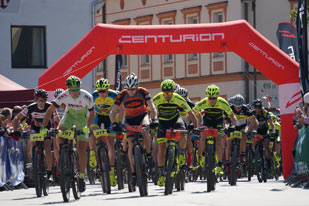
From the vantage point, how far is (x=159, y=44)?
23.1 metres

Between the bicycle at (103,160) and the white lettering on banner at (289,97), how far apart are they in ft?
17.0

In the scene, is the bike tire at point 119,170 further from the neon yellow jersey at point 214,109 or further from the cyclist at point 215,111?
the neon yellow jersey at point 214,109

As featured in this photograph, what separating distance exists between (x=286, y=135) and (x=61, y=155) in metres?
7.57

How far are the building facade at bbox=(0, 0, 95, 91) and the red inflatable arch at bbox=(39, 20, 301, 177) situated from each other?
11.7m

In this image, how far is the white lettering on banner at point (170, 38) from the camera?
2286 cm

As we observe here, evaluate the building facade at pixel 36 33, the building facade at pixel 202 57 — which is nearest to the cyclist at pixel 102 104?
the building facade at pixel 36 33

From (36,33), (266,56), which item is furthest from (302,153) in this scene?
(36,33)

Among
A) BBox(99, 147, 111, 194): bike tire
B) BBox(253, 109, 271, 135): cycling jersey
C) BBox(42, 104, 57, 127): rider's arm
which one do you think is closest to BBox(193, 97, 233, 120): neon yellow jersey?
BBox(99, 147, 111, 194): bike tire

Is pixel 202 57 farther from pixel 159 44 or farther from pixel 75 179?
pixel 75 179

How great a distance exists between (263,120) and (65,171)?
910cm

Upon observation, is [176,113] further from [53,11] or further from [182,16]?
[182,16]

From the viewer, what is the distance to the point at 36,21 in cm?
3488

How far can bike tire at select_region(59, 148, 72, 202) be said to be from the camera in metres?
14.9

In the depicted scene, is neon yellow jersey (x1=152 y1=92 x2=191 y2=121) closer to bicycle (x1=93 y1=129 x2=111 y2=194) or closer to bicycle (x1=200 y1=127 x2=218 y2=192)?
bicycle (x1=200 y1=127 x2=218 y2=192)
